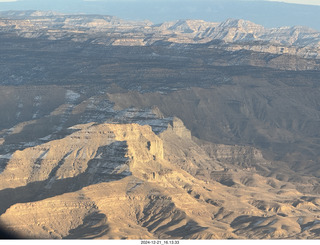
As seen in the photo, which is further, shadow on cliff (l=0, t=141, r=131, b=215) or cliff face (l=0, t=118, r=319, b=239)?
shadow on cliff (l=0, t=141, r=131, b=215)

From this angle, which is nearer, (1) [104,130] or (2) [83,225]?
(2) [83,225]

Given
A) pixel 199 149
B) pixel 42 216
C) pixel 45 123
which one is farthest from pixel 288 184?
pixel 42 216

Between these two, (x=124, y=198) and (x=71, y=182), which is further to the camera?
(x=71, y=182)

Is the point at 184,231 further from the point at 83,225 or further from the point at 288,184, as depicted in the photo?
the point at 288,184

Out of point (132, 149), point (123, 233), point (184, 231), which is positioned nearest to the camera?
point (123, 233)

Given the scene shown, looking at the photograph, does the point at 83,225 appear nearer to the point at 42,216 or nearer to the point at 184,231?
the point at 42,216

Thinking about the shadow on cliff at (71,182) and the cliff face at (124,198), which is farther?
the shadow on cliff at (71,182)

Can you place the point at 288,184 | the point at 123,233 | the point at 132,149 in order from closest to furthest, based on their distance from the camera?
the point at 123,233 → the point at 132,149 → the point at 288,184

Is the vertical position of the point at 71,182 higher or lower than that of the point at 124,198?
lower

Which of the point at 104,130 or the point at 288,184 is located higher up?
the point at 104,130

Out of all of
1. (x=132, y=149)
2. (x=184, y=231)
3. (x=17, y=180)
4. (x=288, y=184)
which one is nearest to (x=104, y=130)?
(x=132, y=149)
